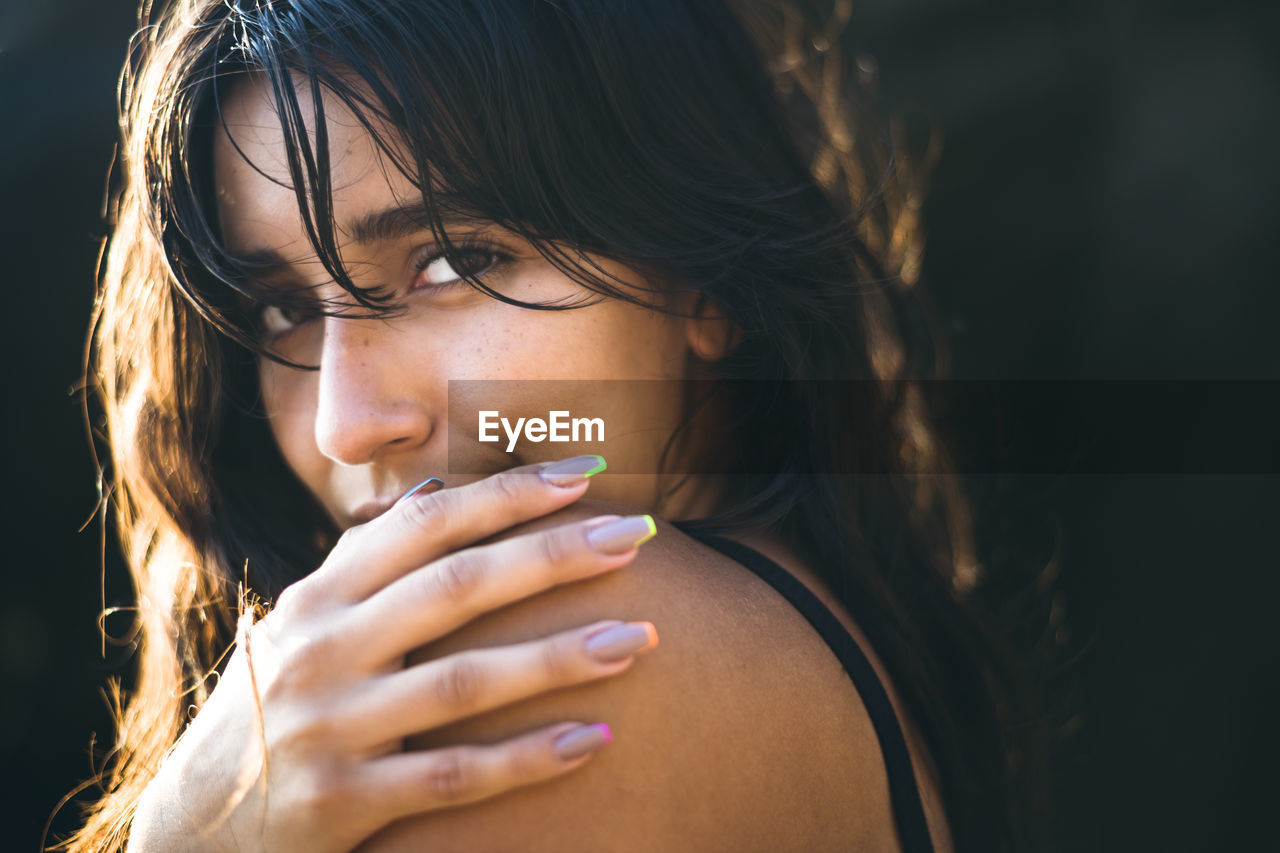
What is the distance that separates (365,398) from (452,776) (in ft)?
1.58

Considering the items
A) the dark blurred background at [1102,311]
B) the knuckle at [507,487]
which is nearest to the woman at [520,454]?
the knuckle at [507,487]

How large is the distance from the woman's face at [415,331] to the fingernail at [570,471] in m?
0.17

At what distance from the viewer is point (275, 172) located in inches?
44.0

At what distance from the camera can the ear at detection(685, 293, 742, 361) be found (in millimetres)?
1269

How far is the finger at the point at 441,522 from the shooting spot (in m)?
0.88

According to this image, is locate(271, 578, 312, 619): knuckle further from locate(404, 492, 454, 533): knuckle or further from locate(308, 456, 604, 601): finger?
locate(404, 492, 454, 533): knuckle

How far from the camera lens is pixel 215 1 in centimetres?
→ 120

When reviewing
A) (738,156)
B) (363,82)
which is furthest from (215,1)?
(738,156)

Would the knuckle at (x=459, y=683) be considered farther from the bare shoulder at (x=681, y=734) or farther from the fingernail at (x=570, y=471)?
the fingernail at (x=570, y=471)

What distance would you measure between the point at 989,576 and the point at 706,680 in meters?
1.74

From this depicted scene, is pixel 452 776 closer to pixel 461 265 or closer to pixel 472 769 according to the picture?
pixel 472 769

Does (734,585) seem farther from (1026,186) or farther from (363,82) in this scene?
(1026,186)

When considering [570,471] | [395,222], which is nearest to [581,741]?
[570,471]

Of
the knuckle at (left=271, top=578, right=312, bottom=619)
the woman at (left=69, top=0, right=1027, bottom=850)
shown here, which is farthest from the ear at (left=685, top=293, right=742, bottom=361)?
the knuckle at (left=271, top=578, right=312, bottom=619)
